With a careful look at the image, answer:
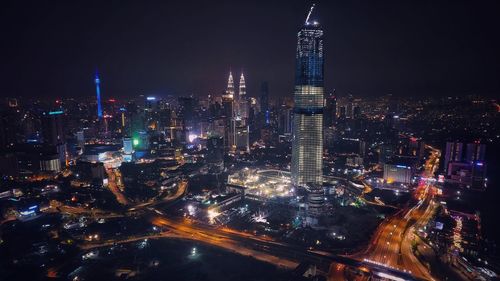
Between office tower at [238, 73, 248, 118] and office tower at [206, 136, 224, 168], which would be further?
office tower at [238, 73, 248, 118]

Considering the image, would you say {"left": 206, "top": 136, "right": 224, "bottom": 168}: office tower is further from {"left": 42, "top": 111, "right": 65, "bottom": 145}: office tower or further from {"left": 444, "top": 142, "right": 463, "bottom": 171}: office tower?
{"left": 444, "top": 142, "right": 463, "bottom": 171}: office tower

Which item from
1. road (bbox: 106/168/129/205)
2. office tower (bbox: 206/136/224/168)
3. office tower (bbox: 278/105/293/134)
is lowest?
road (bbox: 106/168/129/205)

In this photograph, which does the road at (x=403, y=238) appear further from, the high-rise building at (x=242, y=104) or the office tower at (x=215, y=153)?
the high-rise building at (x=242, y=104)

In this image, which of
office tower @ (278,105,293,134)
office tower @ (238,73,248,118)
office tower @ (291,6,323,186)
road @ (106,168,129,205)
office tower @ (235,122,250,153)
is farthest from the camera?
office tower @ (238,73,248,118)

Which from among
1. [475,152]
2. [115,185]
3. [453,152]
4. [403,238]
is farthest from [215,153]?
[475,152]

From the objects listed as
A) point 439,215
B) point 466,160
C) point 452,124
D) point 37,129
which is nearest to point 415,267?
point 439,215

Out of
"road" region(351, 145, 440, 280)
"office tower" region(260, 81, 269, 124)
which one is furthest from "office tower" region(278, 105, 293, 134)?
"road" region(351, 145, 440, 280)

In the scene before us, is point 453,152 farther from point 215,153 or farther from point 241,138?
point 241,138
